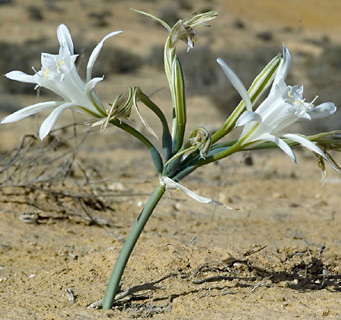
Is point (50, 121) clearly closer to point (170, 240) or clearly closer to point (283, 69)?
point (283, 69)

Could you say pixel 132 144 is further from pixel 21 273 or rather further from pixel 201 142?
pixel 201 142

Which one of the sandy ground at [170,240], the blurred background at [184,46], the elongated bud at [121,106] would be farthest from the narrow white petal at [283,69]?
the blurred background at [184,46]

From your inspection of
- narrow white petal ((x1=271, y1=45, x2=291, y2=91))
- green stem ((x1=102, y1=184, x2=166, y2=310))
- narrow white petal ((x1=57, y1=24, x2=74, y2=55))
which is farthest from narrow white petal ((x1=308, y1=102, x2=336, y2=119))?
narrow white petal ((x1=57, y1=24, x2=74, y2=55))

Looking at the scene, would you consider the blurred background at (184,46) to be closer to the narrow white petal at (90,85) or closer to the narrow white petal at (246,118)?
the narrow white petal at (90,85)

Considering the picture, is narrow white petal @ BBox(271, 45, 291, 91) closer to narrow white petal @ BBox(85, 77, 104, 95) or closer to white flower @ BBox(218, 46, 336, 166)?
white flower @ BBox(218, 46, 336, 166)

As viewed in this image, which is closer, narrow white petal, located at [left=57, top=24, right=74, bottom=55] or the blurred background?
narrow white petal, located at [left=57, top=24, right=74, bottom=55]

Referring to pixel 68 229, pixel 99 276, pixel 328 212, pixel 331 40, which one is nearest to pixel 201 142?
pixel 99 276

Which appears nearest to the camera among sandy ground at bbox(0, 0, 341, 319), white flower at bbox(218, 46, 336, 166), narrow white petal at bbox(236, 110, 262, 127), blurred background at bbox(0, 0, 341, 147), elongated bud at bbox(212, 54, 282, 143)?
narrow white petal at bbox(236, 110, 262, 127)
